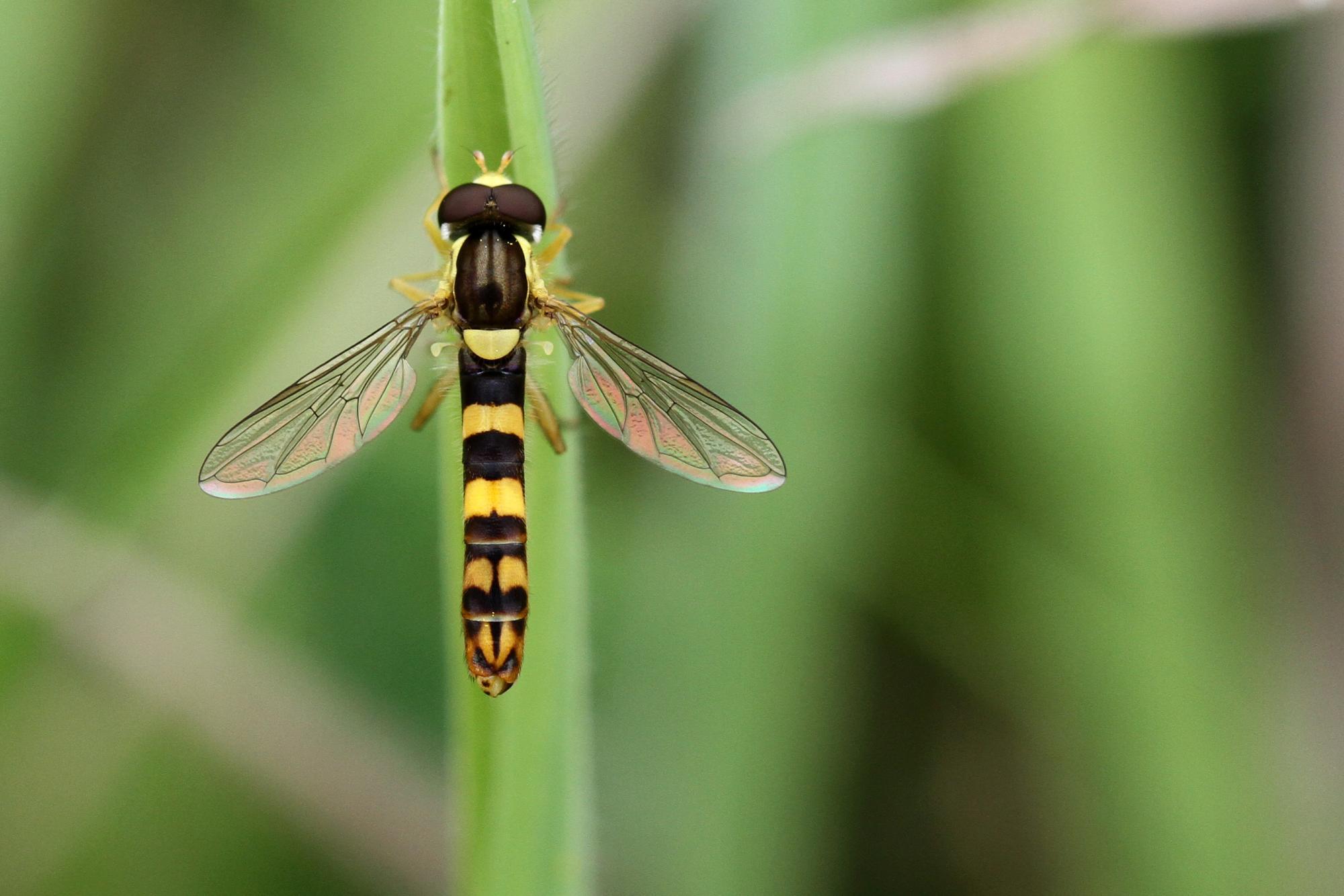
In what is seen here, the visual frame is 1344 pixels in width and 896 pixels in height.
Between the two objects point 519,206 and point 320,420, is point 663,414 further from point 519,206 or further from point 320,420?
point 320,420

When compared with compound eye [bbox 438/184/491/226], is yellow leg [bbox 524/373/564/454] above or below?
below

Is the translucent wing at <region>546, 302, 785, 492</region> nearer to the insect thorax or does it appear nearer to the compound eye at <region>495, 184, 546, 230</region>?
the insect thorax

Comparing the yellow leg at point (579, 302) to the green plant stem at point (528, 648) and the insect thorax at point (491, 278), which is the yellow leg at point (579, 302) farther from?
the green plant stem at point (528, 648)

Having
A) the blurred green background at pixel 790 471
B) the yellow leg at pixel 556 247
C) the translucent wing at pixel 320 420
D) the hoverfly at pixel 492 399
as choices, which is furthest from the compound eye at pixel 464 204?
the blurred green background at pixel 790 471

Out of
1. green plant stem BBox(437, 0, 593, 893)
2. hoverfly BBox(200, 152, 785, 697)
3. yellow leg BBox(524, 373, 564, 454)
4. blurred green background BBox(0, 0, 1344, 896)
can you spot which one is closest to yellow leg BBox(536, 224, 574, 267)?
hoverfly BBox(200, 152, 785, 697)

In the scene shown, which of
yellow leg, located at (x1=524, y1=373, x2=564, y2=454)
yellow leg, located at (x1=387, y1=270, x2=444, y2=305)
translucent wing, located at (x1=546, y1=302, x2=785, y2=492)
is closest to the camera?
yellow leg, located at (x1=524, y1=373, x2=564, y2=454)

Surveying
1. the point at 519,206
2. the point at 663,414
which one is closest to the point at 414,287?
the point at 519,206

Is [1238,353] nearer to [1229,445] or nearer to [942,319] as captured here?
[1229,445]
